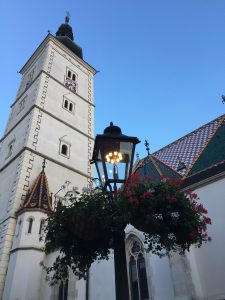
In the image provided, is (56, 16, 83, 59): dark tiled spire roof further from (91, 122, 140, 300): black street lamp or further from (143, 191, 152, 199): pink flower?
(143, 191, 152, 199): pink flower

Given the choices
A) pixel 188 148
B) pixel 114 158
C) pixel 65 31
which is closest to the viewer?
pixel 114 158

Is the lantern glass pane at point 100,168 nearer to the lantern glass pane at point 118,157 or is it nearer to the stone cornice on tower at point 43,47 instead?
the lantern glass pane at point 118,157

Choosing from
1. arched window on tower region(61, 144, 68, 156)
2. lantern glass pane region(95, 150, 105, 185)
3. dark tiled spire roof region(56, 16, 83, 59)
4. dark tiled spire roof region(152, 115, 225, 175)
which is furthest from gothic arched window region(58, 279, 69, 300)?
dark tiled spire roof region(56, 16, 83, 59)

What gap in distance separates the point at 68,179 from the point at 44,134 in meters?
3.71

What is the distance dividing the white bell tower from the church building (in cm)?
7

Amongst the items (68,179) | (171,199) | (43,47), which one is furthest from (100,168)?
(43,47)

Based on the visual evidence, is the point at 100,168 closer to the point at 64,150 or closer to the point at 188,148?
the point at 188,148

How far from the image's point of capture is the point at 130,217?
4859mm

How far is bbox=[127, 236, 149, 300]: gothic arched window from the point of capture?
33.7 feet

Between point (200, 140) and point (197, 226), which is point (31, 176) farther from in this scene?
point (197, 226)

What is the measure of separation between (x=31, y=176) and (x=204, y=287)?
485 inches

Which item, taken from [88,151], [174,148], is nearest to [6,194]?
[88,151]

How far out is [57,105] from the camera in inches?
960

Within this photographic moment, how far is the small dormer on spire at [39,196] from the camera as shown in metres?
16.0
